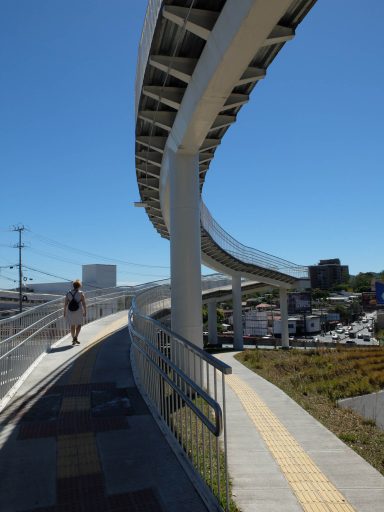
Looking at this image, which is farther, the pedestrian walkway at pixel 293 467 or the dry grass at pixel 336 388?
the dry grass at pixel 336 388

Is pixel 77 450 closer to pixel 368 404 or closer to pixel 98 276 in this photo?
pixel 368 404

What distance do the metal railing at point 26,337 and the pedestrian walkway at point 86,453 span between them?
384 millimetres

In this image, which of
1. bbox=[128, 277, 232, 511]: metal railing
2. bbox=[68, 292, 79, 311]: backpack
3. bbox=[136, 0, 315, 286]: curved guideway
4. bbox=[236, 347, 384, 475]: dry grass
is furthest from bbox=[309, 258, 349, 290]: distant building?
bbox=[128, 277, 232, 511]: metal railing

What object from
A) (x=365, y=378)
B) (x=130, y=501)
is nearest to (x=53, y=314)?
(x=365, y=378)

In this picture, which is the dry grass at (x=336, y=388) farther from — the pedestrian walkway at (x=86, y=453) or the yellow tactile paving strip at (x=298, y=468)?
the pedestrian walkway at (x=86, y=453)

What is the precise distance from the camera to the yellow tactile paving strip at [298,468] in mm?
3957

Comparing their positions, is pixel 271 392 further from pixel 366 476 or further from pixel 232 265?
pixel 232 265

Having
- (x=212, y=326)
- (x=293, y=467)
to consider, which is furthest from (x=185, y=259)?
(x=212, y=326)

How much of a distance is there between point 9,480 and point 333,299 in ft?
413

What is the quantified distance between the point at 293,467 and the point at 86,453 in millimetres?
2226

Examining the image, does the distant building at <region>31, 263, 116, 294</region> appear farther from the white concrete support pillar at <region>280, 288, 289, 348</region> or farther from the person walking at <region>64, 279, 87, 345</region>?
the person walking at <region>64, 279, 87, 345</region>

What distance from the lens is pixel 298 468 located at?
475 centimetres

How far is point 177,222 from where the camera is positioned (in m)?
9.02

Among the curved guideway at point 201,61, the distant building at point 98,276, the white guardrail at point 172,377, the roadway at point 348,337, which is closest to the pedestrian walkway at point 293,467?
the white guardrail at point 172,377
